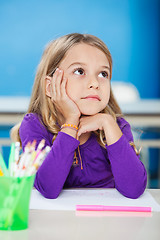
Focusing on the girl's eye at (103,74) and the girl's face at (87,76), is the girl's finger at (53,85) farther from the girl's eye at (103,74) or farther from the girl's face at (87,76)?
the girl's eye at (103,74)

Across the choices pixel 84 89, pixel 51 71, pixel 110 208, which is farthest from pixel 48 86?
pixel 110 208

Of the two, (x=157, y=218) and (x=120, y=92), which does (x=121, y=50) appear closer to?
(x=120, y=92)

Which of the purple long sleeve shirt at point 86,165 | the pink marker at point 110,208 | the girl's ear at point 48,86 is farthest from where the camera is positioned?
the girl's ear at point 48,86

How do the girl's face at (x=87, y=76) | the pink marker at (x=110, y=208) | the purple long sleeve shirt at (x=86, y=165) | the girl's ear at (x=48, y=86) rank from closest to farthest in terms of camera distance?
the pink marker at (x=110, y=208) → the purple long sleeve shirt at (x=86, y=165) → the girl's face at (x=87, y=76) → the girl's ear at (x=48, y=86)

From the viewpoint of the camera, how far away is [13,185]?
2.20 ft

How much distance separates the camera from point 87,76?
114 cm

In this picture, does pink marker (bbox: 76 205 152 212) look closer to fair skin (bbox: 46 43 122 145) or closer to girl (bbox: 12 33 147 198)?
girl (bbox: 12 33 147 198)

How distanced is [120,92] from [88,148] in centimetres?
276

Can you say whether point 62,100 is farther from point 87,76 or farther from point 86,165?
point 86,165

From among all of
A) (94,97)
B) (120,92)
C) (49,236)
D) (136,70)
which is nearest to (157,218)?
(49,236)

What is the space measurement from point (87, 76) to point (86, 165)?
12.1 inches

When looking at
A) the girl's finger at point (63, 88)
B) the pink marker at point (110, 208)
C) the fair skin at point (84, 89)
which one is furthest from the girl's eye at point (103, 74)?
the pink marker at point (110, 208)

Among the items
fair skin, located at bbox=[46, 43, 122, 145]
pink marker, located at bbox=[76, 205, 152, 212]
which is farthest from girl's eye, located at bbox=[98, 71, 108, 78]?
pink marker, located at bbox=[76, 205, 152, 212]

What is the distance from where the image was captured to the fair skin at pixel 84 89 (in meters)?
1.13
